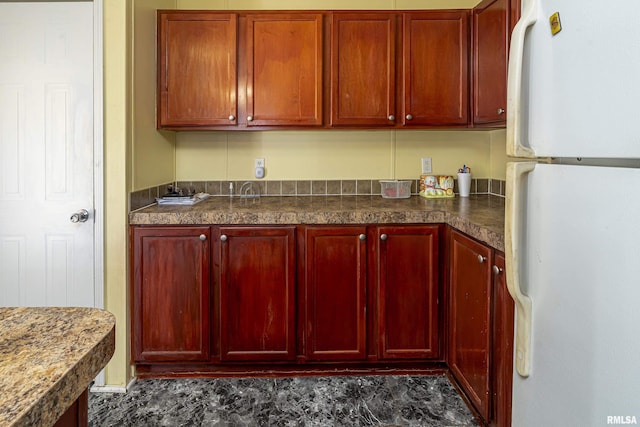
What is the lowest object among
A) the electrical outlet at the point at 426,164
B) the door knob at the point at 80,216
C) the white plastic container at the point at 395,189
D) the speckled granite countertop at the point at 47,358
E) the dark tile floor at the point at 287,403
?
the dark tile floor at the point at 287,403

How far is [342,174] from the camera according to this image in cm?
314

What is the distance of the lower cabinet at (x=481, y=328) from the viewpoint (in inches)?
67.6

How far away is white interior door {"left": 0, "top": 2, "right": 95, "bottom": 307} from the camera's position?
2.31 meters

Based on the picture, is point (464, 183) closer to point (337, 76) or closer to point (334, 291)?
point (337, 76)

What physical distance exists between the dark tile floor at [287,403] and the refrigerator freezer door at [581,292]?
101 cm

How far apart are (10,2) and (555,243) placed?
108 inches

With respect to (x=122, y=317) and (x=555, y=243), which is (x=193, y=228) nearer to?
(x=122, y=317)

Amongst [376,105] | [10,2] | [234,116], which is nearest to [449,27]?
[376,105]

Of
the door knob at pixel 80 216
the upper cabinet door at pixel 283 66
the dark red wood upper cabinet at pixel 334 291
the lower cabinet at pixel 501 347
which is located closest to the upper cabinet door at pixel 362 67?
the upper cabinet door at pixel 283 66

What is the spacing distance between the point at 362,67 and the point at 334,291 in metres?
1.36

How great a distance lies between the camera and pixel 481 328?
1943 mm

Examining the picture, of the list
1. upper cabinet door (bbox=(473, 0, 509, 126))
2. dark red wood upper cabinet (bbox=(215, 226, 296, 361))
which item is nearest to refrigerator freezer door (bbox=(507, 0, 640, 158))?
upper cabinet door (bbox=(473, 0, 509, 126))

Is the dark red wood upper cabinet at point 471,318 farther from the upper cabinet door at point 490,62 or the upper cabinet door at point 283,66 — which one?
the upper cabinet door at point 283,66

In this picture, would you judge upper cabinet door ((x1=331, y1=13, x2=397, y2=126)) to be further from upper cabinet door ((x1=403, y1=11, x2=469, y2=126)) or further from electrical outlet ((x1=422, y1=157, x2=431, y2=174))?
electrical outlet ((x1=422, y1=157, x2=431, y2=174))
